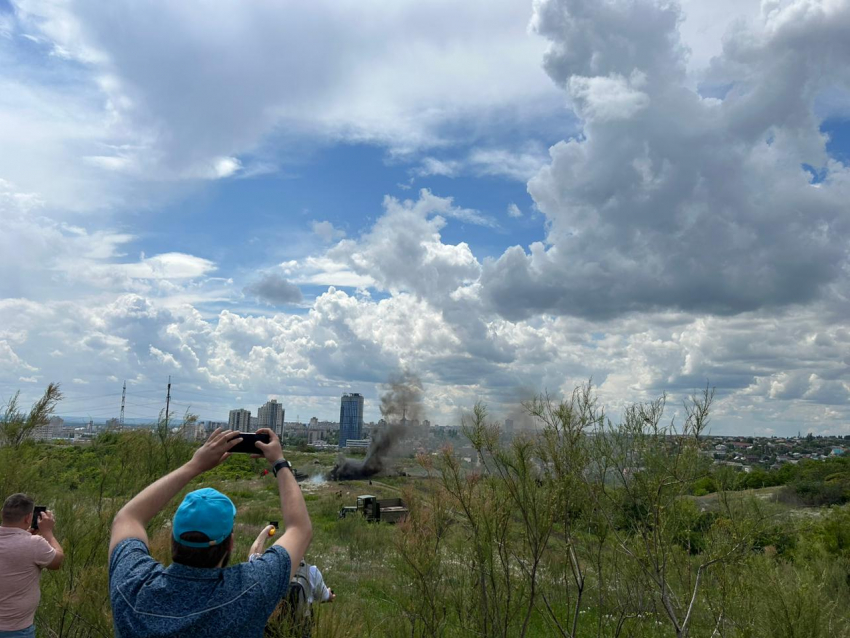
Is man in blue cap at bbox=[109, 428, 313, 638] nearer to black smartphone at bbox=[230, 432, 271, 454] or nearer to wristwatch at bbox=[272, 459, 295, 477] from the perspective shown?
wristwatch at bbox=[272, 459, 295, 477]

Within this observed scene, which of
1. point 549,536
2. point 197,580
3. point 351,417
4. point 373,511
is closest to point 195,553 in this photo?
point 197,580

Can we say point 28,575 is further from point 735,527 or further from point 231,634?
point 735,527

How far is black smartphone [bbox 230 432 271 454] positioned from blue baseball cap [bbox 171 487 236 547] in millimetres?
445

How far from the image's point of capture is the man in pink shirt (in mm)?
4711

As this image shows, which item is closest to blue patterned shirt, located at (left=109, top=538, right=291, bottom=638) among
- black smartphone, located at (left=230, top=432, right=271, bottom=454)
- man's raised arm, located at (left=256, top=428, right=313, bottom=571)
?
man's raised arm, located at (left=256, top=428, right=313, bottom=571)

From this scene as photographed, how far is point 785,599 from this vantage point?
5.01 m

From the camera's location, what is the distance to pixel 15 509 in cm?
480

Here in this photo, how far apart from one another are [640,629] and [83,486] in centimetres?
1000

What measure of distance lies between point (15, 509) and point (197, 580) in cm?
415

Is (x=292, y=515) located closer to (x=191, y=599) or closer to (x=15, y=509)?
(x=191, y=599)

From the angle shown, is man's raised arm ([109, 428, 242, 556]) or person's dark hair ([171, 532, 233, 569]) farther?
man's raised arm ([109, 428, 242, 556])

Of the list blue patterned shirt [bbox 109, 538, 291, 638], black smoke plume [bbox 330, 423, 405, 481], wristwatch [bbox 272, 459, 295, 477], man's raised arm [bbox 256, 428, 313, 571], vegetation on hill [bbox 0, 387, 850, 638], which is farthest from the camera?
black smoke plume [bbox 330, 423, 405, 481]

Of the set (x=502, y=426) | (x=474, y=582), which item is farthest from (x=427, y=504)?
(x=502, y=426)

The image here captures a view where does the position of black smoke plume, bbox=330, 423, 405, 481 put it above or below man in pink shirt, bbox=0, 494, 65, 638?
below
